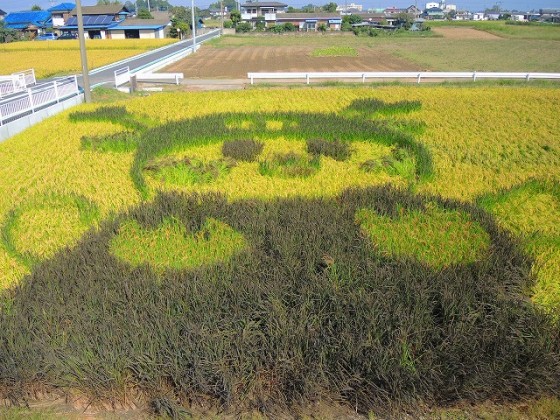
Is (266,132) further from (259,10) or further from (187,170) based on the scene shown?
(259,10)

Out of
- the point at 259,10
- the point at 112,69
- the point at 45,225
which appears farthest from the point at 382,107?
the point at 259,10

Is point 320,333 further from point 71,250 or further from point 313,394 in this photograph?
point 71,250

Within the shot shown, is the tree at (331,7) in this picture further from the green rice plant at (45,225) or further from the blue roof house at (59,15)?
the green rice plant at (45,225)

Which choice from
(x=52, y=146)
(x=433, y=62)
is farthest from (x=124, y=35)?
(x=52, y=146)

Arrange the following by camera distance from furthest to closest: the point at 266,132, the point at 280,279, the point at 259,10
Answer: the point at 259,10
the point at 266,132
the point at 280,279

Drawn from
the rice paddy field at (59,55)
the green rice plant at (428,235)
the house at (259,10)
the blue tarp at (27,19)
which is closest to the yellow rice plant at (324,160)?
the green rice plant at (428,235)
